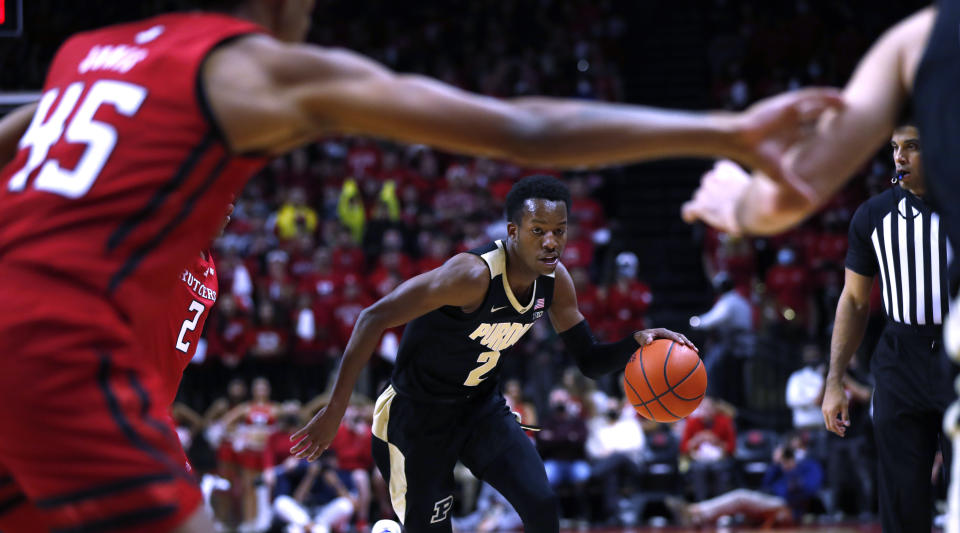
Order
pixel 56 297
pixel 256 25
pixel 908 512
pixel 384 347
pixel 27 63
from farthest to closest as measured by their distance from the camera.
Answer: pixel 27 63, pixel 384 347, pixel 908 512, pixel 256 25, pixel 56 297

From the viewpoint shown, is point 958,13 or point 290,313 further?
point 290,313

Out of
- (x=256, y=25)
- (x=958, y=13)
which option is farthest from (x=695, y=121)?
(x=256, y=25)

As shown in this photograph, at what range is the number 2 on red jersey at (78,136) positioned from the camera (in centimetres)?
204

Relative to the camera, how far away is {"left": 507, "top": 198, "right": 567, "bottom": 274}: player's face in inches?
179

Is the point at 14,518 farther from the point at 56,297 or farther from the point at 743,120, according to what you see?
the point at 743,120

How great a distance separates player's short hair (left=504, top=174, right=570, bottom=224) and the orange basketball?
2.62 ft

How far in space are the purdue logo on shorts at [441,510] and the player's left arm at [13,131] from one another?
2.76 metres

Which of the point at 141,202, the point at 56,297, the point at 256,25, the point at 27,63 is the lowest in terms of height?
the point at 56,297

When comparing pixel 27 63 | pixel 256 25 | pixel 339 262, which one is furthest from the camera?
pixel 27 63

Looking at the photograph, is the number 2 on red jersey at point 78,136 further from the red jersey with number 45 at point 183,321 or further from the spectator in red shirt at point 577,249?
the spectator in red shirt at point 577,249

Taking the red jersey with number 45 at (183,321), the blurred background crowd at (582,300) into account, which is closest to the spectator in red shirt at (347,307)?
the blurred background crowd at (582,300)

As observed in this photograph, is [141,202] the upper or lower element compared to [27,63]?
lower

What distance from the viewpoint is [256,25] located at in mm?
2283

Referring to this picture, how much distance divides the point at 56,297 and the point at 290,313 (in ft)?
32.9
